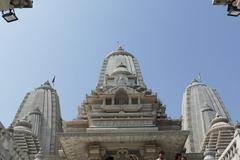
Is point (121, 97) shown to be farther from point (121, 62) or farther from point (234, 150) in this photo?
point (121, 62)

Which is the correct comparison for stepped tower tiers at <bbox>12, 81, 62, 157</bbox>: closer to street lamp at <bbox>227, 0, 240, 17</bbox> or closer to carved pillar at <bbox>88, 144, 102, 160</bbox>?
carved pillar at <bbox>88, 144, 102, 160</bbox>

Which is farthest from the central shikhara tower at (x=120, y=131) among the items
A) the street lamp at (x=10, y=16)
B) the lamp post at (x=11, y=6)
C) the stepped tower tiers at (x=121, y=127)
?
the street lamp at (x=10, y=16)

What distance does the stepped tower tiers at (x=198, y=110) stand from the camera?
42.7 meters

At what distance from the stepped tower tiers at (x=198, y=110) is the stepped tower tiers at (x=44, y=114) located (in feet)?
43.2

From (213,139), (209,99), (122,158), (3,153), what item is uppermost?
Answer: (209,99)

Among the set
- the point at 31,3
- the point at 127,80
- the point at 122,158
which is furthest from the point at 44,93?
the point at 31,3

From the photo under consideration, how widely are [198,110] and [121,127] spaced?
19.4m

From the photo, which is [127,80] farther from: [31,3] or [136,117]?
[31,3]

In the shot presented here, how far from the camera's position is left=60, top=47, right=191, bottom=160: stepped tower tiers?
2598cm

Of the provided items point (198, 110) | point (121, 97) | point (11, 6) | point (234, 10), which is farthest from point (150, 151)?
point (198, 110)

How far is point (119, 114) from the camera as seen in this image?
29844mm

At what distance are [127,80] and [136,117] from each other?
18.4ft

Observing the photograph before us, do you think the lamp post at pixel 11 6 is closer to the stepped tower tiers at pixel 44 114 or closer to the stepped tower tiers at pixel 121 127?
the stepped tower tiers at pixel 121 127

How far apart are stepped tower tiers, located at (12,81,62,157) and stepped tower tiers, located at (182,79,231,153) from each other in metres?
13.2
